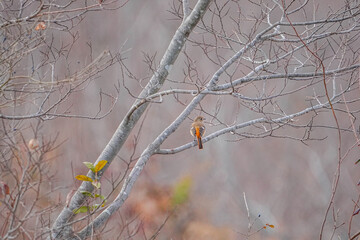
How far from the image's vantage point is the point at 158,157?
16.2 m

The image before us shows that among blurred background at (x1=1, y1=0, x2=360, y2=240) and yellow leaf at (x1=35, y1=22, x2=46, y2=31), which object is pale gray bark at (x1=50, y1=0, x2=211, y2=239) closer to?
yellow leaf at (x1=35, y1=22, x2=46, y2=31)

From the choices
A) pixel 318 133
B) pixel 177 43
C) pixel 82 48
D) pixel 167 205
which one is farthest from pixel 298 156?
pixel 177 43

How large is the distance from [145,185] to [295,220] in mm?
5116

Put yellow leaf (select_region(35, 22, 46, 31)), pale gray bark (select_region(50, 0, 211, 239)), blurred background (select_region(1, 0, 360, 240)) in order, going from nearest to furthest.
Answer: yellow leaf (select_region(35, 22, 46, 31)) → pale gray bark (select_region(50, 0, 211, 239)) → blurred background (select_region(1, 0, 360, 240))

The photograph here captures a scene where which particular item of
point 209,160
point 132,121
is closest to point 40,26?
point 132,121

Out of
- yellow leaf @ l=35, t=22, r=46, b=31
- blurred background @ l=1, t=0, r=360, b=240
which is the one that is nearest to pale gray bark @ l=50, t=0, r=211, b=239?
yellow leaf @ l=35, t=22, r=46, b=31

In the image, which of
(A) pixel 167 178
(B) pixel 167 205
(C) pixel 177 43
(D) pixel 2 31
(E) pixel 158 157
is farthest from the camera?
(E) pixel 158 157

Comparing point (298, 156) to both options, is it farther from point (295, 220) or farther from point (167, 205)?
point (167, 205)

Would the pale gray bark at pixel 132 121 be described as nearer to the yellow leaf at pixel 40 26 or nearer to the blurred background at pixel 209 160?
the yellow leaf at pixel 40 26

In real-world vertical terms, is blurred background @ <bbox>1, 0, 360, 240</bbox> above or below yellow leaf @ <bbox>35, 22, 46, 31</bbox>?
above

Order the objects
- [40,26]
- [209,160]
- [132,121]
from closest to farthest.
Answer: [40,26] → [132,121] → [209,160]

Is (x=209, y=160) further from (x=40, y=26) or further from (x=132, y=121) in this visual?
(x=40, y=26)

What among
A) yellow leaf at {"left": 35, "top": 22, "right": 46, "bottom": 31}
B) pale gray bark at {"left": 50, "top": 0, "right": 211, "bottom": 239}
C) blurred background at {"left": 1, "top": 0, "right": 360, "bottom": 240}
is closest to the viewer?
yellow leaf at {"left": 35, "top": 22, "right": 46, "bottom": 31}

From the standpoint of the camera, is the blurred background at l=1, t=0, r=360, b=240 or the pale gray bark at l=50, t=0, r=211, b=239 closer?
the pale gray bark at l=50, t=0, r=211, b=239
